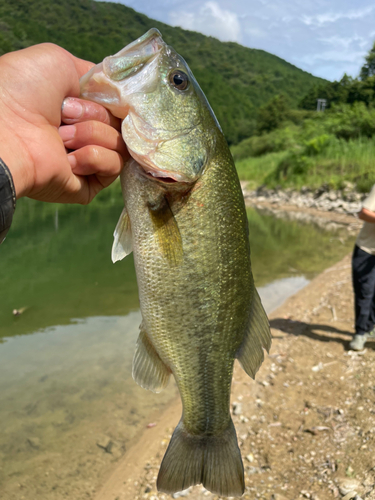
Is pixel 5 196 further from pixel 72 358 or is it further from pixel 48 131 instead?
pixel 72 358

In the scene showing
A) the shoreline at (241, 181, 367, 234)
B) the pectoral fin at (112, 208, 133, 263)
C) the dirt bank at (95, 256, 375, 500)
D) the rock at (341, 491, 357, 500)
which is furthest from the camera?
the shoreline at (241, 181, 367, 234)

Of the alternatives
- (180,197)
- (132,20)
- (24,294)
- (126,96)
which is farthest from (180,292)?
(132,20)

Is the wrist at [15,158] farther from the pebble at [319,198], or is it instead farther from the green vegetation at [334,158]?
the green vegetation at [334,158]

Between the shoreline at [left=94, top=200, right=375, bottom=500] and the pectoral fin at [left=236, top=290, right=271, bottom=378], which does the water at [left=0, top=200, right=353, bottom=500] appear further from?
the pectoral fin at [left=236, top=290, right=271, bottom=378]

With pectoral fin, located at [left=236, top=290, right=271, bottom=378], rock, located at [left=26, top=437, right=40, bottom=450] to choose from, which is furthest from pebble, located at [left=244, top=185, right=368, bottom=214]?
pectoral fin, located at [left=236, top=290, right=271, bottom=378]

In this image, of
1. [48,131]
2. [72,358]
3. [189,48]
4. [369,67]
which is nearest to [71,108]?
[48,131]

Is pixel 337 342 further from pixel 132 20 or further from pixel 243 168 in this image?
pixel 132 20
